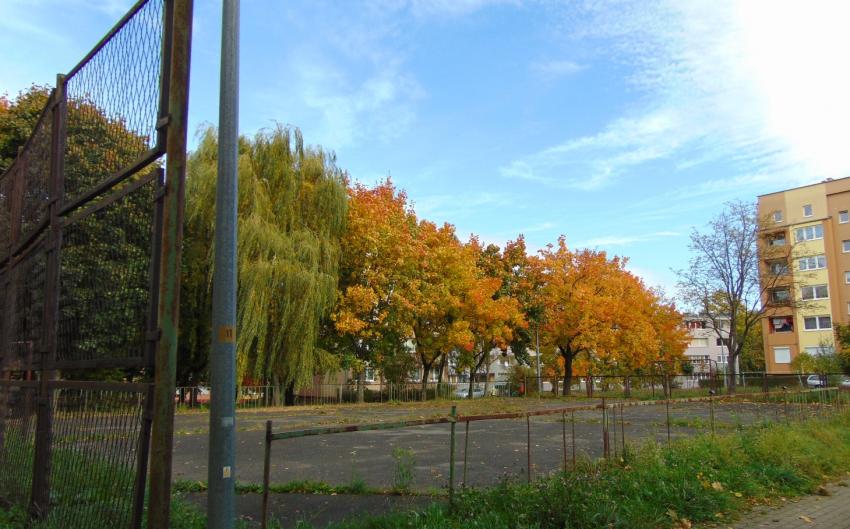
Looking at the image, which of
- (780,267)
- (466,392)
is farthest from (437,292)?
(780,267)

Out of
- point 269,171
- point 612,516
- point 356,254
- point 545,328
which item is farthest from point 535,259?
point 612,516

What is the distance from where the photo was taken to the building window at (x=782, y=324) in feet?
202

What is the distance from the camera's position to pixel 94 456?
5277 mm

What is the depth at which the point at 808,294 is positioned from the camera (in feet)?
203

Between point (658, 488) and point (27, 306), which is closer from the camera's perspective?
point (27, 306)

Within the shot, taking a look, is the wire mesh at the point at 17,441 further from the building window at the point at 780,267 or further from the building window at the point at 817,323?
the building window at the point at 817,323

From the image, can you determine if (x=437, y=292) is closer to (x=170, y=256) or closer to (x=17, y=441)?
(x=17, y=441)

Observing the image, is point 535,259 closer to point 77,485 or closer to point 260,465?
point 260,465

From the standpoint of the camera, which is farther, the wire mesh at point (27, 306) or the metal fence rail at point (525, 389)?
the metal fence rail at point (525, 389)

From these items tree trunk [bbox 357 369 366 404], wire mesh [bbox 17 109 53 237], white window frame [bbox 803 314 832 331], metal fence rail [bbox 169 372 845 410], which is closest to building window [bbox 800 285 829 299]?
white window frame [bbox 803 314 832 331]

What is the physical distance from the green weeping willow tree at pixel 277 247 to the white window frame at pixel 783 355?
51148 millimetres

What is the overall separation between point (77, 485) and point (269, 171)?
24642 mm

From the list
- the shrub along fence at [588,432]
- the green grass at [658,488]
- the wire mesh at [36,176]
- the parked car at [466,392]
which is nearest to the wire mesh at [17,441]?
the wire mesh at [36,176]

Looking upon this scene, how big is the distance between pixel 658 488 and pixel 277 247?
72.4 feet
